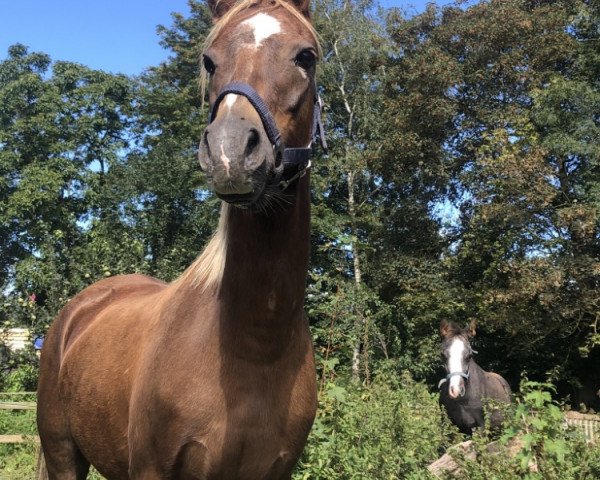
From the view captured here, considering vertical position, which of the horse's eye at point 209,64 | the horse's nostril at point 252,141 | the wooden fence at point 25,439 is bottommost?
the wooden fence at point 25,439

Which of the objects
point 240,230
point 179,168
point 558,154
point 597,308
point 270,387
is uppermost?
point 179,168

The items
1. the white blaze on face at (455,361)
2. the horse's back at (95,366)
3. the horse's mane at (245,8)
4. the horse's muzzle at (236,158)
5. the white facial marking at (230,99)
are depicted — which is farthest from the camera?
the white blaze on face at (455,361)

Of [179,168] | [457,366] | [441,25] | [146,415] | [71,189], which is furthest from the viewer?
[71,189]

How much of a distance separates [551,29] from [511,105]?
2476 millimetres

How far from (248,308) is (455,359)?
664 cm

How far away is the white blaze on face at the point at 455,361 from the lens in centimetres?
767

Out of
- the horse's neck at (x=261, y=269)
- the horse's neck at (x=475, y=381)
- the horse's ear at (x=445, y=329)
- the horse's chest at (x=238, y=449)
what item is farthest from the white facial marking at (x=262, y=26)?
the horse's ear at (x=445, y=329)

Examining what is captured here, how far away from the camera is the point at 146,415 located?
1.96m

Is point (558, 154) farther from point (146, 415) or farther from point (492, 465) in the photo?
point (146, 415)

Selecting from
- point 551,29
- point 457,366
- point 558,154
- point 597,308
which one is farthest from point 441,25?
point 457,366

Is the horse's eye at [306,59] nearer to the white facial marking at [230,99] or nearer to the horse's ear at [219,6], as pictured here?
the white facial marking at [230,99]

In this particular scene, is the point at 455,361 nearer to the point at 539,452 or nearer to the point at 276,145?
the point at 539,452

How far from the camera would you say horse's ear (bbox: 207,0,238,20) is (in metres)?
2.26

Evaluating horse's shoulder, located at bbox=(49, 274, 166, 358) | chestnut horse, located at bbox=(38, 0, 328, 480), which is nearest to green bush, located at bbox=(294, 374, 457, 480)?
horse's shoulder, located at bbox=(49, 274, 166, 358)
